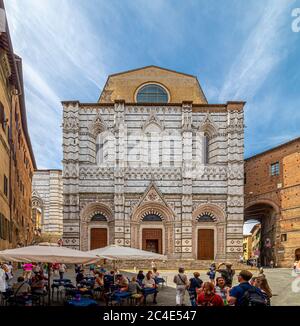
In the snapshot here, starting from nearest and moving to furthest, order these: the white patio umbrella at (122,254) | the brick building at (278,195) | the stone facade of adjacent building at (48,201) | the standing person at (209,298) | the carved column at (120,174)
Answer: the standing person at (209,298), the white patio umbrella at (122,254), the carved column at (120,174), the brick building at (278,195), the stone facade of adjacent building at (48,201)

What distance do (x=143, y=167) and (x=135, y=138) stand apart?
102 inches

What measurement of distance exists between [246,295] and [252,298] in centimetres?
12

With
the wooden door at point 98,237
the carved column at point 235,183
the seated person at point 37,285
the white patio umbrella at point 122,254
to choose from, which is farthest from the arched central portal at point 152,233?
the seated person at point 37,285

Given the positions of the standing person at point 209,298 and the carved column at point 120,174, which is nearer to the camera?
the standing person at point 209,298

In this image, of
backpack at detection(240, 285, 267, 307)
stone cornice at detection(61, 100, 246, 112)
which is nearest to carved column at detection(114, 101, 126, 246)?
stone cornice at detection(61, 100, 246, 112)

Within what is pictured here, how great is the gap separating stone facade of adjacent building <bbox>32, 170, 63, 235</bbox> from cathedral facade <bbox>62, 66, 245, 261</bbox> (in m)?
14.7

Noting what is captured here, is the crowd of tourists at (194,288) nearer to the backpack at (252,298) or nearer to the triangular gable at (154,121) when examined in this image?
the backpack at (252,298)

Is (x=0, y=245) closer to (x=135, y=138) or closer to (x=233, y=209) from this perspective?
(x=135, y=138)

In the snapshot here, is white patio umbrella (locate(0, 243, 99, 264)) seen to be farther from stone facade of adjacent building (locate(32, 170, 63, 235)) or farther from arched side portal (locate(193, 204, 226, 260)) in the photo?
stone facade of adjacent building (locate(32, 170, 63, 235))

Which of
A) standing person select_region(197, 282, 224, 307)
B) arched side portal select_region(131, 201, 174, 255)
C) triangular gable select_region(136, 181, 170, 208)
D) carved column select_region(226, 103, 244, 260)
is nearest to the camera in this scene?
standing person select_region(197, 282, 224, 307)

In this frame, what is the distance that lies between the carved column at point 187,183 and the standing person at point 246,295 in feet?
96.3

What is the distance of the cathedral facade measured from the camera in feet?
119

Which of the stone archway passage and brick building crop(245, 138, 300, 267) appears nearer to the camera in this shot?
brick building crop(245, 138, 300, 267)

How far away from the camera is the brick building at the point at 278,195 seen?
3591cm
